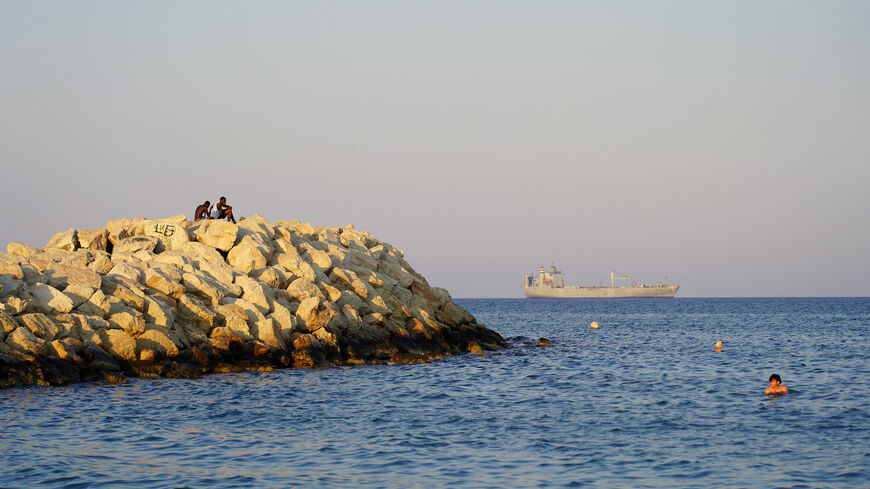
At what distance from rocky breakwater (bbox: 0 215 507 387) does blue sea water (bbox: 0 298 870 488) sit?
1578 mm

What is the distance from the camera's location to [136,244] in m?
31.7

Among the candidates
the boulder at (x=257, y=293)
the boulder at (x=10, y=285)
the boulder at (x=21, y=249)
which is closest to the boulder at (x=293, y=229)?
the boulder at (x=257, y=293)

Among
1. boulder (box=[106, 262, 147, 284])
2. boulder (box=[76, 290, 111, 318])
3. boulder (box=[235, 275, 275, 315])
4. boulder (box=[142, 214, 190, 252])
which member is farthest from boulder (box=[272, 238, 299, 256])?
boulder (box=[76, 290, 111, 318])

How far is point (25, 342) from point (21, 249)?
9.83 metres

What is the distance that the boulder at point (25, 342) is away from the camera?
22.0 meters

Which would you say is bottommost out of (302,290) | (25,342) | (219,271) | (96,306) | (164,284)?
(25,342)

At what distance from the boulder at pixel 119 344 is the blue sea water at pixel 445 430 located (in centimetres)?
178

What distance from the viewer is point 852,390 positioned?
2233cm

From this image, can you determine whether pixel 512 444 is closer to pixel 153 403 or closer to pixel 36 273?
pixel 153 403

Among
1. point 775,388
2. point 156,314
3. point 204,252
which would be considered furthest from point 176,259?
point 775,388

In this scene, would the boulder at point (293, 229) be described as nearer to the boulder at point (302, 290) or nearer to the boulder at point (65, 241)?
the boulder at point (302, 290)

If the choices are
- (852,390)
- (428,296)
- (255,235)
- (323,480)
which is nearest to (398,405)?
(323,480)

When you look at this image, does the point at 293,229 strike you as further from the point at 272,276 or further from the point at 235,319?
the point at 235,319

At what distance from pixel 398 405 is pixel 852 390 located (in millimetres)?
12288
